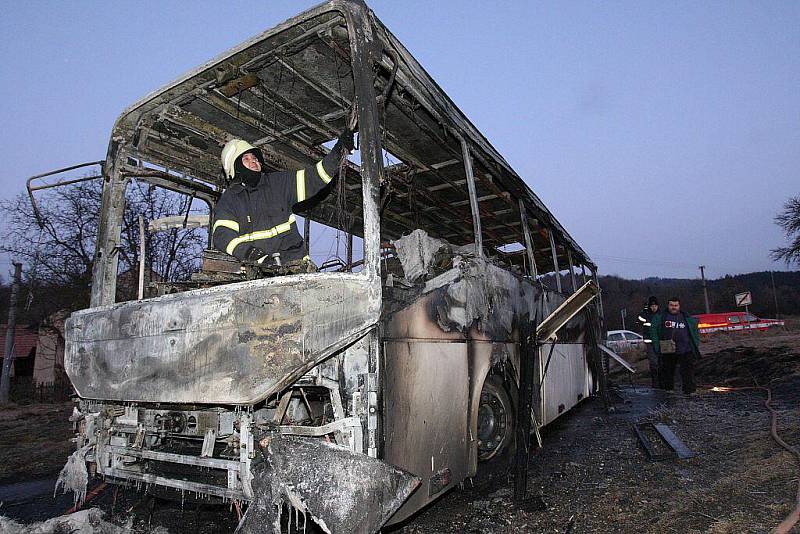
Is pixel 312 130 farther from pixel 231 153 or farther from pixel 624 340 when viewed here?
pixel 624 340

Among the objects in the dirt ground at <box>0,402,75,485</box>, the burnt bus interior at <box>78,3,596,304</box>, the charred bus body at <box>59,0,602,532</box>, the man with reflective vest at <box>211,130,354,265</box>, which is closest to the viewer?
the charred bus body at <box>59,0,602,532</box>

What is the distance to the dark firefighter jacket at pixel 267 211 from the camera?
3344mm

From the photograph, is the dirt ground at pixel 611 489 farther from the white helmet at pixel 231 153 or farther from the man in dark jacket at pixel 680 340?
the white helmet at pixel 231 153

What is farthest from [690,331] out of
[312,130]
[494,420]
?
[312,130]

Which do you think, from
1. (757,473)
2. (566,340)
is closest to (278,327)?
(757,473)

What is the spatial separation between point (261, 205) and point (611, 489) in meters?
3.54

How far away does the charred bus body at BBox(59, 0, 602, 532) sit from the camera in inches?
91.7

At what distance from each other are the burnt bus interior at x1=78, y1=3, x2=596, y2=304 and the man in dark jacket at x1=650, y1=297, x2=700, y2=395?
16.5 ft

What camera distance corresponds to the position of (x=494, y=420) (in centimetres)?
391

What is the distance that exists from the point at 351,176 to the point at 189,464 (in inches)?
131

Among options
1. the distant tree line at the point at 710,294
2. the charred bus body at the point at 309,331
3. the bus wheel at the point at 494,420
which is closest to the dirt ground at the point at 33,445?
the charred bus body at the point at 309,331

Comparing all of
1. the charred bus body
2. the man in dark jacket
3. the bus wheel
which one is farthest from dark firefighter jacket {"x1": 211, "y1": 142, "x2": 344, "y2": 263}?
the man in dark jacket

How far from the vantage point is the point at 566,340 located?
6531mm

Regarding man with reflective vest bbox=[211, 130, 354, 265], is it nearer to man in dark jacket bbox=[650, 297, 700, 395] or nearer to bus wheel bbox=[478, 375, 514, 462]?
bus wheel bbox=[478, 375, 514, 462]
